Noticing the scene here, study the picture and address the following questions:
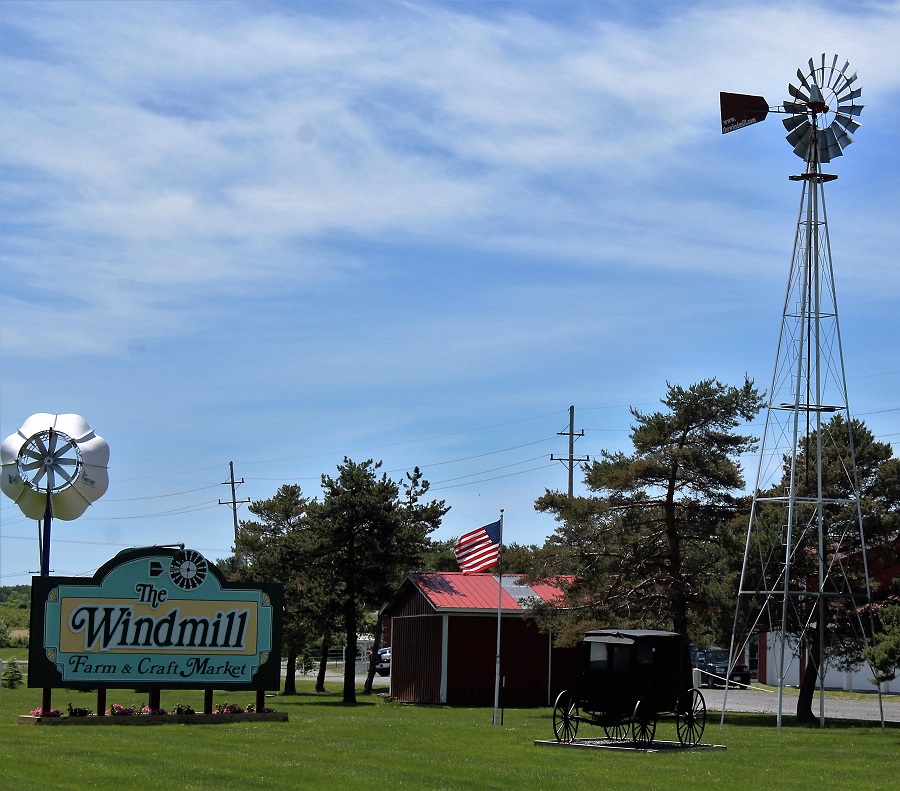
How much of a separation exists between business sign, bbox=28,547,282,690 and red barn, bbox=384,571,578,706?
38.5 feet

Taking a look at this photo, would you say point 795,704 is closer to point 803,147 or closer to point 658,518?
point 658,518

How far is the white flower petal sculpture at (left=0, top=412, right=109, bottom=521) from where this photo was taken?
3494 centimetres

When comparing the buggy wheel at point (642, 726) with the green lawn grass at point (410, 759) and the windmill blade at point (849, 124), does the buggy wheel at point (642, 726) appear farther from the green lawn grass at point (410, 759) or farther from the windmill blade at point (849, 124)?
the windmill blade at point (849, 124)

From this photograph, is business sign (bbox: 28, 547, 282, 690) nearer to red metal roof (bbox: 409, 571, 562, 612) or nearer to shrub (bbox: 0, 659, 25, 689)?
red metal roof (bbox: 409, 571, 562, 612)

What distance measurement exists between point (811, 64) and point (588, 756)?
1728cm

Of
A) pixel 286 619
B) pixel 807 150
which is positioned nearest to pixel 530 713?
pixel 286 619

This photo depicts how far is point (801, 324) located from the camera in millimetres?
29172

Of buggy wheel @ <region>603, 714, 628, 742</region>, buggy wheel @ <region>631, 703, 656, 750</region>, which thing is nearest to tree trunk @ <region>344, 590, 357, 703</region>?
buggy wheel @ <region>603, 714, 628, 742</region>

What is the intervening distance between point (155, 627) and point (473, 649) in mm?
14863

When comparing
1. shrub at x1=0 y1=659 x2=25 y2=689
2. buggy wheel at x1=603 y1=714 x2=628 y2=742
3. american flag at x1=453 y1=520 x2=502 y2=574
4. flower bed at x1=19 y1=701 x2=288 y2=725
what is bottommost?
shrub at x1=0 y1=659 x2=25 y2=689

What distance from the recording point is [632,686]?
23.8 meters

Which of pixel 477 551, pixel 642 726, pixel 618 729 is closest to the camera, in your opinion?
pixel 642 726

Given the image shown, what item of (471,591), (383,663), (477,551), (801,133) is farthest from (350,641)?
(383,663)

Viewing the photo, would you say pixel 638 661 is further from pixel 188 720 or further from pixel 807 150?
pixel 807 150
